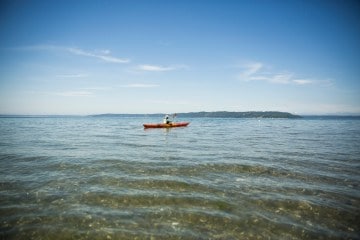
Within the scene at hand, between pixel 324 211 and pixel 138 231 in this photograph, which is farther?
pixel 324 211

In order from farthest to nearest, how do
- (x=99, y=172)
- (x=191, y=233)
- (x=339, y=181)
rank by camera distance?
1. (x=99, y=172)
2. (x=339, y=181)
3. (x=191, y=233)

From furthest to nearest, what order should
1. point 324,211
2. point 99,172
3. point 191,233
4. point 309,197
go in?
point 99,172 < point 309,197 < point 324,211 < point 191,233

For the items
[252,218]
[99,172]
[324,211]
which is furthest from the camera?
[99,172]

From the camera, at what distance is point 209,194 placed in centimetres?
1123

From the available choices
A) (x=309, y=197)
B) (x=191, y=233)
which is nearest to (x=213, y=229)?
(x=191, y=233)

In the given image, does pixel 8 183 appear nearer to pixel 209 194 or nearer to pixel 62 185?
pixel 62 185

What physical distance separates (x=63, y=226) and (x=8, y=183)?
645cm

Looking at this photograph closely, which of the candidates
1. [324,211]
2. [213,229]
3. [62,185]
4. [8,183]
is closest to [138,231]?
[213,229]

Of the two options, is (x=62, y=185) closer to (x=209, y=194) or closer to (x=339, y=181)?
(x=209, y=194)

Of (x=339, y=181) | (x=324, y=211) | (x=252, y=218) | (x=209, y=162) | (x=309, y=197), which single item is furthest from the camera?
(x=209, y=162)

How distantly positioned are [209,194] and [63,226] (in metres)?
5.92

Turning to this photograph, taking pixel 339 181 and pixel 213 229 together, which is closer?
pixel 213 229

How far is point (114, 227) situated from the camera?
8.27m

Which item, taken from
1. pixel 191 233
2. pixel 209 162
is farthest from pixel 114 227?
pixel 209 162
